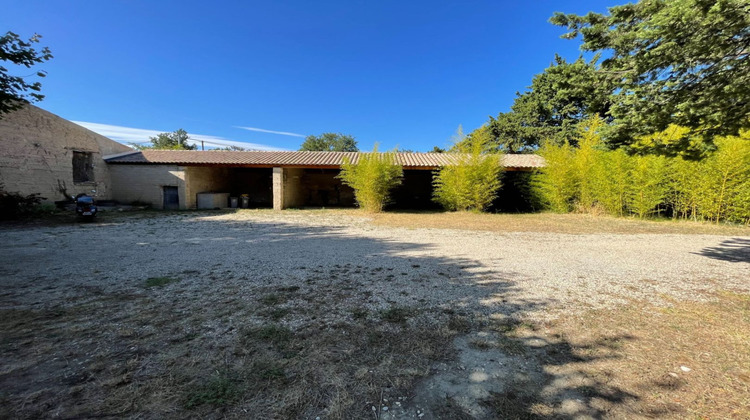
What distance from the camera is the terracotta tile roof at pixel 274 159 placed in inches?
518

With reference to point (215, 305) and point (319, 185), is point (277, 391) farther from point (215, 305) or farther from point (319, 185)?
point (319, 185)

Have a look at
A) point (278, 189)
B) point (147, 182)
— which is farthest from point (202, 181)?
point (278, 189)

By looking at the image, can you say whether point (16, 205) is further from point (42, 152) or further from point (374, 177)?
point (374, 177)

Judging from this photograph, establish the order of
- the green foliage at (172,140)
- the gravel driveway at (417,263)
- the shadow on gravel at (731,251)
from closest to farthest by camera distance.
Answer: the gravel driveway at (417,263) < the shadow on gravel at (731,251) < the green foliage at (172,140)

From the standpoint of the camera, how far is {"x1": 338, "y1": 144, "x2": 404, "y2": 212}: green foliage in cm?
1191

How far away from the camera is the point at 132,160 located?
1320cm

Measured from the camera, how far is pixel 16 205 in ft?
27.5

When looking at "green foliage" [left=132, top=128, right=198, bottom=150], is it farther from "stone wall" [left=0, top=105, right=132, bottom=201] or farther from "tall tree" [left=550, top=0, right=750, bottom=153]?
"tall tree" [left=550, top=0, right=750, bottom=153]

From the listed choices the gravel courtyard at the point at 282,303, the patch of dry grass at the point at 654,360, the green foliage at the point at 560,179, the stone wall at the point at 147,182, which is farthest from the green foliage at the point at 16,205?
the green foliage at the point at 560,179

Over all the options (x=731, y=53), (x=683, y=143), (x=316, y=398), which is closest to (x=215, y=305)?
(x=316, y=398)

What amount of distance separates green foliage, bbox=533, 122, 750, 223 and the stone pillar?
11857 mm

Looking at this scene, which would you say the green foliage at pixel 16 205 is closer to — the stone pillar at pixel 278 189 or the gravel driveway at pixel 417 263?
the gravel driveway at pixel 417 263

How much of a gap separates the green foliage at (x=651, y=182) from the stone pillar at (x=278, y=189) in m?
11.9

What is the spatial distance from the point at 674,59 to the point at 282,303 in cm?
431
